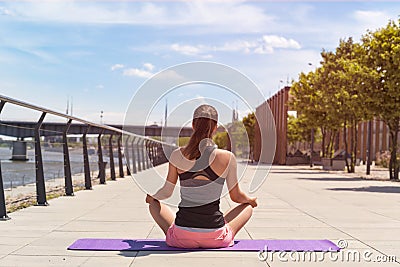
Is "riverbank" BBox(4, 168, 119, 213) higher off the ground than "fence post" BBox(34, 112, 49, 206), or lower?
lower

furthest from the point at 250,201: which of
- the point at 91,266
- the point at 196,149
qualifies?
the point at 91,266

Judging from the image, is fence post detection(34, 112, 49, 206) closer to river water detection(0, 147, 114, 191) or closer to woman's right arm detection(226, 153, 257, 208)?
river water detection(0, 147, 114, 191)

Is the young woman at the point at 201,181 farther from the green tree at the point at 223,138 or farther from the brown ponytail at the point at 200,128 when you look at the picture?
the green tree at the point at 223,138

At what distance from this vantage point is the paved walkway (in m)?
5.33

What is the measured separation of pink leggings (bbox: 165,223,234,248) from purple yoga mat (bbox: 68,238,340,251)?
8cm

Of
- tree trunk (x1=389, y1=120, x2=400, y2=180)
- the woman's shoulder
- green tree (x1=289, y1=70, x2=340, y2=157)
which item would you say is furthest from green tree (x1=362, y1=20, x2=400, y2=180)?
the woman's shoulder

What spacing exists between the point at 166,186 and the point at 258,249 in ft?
3.71

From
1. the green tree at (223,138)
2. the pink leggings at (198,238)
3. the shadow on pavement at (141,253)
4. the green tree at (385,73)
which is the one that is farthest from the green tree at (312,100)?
the shadow on pavement at (141,253)

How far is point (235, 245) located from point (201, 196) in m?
0.79

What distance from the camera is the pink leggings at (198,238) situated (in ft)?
18.9

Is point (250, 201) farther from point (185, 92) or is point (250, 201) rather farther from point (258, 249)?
point (185, 92)

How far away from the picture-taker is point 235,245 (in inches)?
241

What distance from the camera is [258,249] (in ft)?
19.4

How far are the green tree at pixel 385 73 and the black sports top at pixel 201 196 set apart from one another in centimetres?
1527
